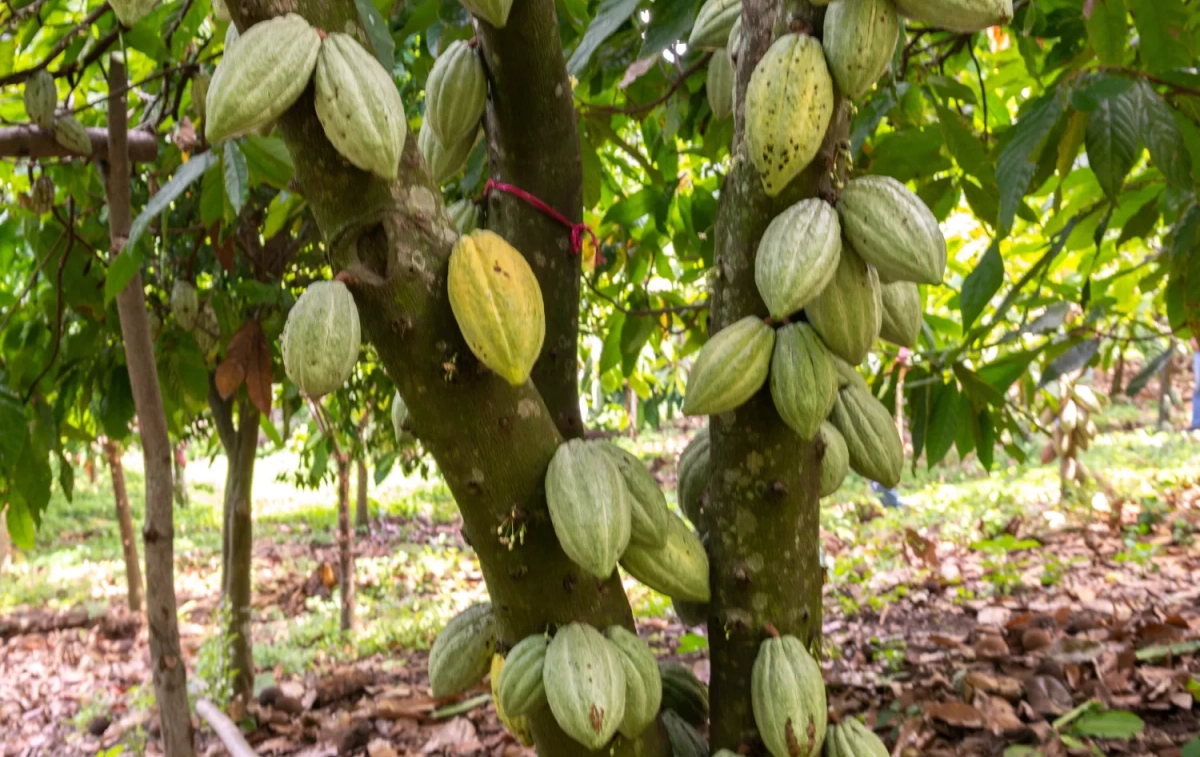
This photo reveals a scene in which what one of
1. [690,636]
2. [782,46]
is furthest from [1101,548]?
[782,46]

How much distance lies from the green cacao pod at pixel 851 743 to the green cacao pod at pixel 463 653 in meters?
0.41

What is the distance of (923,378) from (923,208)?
1071 millimetres

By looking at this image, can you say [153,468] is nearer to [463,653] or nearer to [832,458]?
[463,653]

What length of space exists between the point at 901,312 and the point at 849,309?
0.58 feet

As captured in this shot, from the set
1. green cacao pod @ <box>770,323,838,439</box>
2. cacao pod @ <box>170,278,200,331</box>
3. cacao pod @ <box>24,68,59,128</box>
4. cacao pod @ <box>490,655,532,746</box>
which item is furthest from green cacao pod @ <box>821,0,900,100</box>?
cacao pod @ <box>170,278,200,331</box>

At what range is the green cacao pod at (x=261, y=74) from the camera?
75cm

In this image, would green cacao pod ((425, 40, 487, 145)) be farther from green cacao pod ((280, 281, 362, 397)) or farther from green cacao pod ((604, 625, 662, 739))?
green cacao pod ((604, 625, 662, 739))

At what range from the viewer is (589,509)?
2.91ft

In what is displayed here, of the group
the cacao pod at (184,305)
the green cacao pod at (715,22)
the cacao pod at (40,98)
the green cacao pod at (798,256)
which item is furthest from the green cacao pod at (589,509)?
the cacao pod at (184,305)

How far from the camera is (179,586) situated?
225 inches

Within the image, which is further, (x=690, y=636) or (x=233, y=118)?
(x=690, y=636)

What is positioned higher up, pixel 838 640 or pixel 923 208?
pixel 923 208

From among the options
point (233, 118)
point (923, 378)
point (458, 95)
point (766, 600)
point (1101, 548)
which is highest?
point (458, 95)

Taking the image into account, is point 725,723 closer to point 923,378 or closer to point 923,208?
point 923,208
